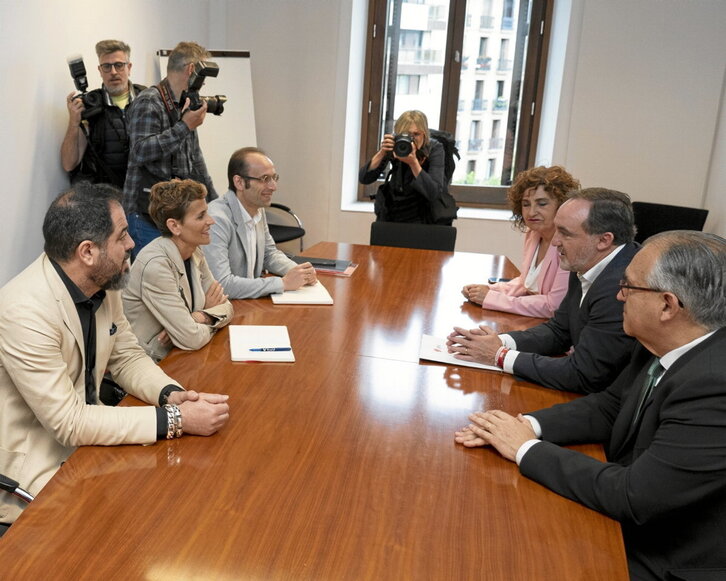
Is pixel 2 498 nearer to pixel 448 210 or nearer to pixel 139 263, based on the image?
pixel 139 263

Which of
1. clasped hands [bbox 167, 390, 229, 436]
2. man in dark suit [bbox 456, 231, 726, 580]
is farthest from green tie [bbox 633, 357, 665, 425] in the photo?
clasped hands [bbox 167, 390, 229, 436]

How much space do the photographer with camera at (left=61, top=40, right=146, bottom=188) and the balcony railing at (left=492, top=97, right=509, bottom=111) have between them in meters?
3.36

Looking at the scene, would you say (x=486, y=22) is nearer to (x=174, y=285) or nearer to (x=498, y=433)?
(x=174, y=285)

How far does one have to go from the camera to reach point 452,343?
2.22m

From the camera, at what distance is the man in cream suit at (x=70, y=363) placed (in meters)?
1.51

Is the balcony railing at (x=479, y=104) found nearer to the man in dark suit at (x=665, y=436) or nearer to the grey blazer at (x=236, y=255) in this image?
the grey blazer at (x=236, y=255)

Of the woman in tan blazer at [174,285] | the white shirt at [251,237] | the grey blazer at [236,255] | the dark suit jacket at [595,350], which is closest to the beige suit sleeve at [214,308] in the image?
the woman in tan blazer at [174,285]

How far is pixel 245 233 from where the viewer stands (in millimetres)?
3055

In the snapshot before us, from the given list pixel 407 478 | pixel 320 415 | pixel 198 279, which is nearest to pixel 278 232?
pixel 198 279

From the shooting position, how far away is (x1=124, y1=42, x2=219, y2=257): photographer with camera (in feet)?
11.8

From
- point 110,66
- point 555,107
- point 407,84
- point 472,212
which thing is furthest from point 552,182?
point 407,84

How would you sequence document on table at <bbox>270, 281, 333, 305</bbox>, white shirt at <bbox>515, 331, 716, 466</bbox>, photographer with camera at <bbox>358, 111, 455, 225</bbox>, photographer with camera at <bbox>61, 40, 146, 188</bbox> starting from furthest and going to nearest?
photographer with camera at <bbox>358, 111, 455, 225</bbox>
photographer with camera at <bbox>61, 40, 146, 188</bbox>
document on table at <bbox>270, 281, 333, 305</bbox>
white shirt at <bbox>515, 331, 716, 466</bbox>

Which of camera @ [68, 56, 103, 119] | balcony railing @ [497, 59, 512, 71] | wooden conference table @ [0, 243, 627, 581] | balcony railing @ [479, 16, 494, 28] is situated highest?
balcony railing @ [479, 16, 494, 28]

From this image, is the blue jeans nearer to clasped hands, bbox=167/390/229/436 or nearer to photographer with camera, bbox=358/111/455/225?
photographer with camera, bbox=358/111/455/225
